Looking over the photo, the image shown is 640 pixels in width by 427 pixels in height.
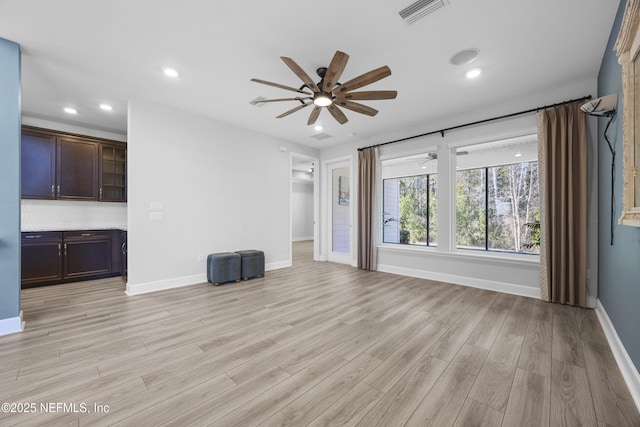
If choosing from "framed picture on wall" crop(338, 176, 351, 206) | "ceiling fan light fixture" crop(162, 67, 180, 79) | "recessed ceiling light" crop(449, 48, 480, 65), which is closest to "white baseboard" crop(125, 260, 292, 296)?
"ceiling fan light fixture" crop(162, 67, 180, 79)

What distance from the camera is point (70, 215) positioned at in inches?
193

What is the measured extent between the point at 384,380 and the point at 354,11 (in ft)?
9.76

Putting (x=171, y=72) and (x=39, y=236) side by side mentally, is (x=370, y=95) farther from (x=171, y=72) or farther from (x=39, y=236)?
(x=39, y=236)

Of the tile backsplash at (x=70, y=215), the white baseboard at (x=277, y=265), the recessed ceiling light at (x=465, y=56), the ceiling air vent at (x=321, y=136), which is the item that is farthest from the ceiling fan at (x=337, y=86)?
the tile backsplash at (x=70, y=215)

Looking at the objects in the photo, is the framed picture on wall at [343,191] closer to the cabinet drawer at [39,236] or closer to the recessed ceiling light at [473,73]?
the recessed ceiling light at [473,73]

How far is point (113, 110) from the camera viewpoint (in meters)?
4.27

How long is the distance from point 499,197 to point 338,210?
11.4ft

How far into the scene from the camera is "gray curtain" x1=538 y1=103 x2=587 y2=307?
10.7 feet

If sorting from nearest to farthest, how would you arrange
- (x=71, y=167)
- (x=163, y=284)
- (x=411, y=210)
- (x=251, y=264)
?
(x=163, y=284), (x=71, y=167), (x=251, y=264), (x=411, y=210)

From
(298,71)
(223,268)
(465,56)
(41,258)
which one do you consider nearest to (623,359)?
(465,56)

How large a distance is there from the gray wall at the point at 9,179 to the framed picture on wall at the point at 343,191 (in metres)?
5.41

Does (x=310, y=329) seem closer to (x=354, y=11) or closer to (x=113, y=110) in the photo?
(x=354, y=11)

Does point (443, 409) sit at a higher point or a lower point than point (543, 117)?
lower

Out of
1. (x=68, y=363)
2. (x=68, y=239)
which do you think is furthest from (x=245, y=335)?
(x=68, y=239)
